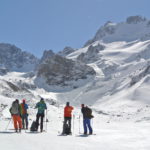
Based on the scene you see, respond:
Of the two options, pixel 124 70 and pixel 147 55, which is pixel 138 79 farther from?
pixel 147 55

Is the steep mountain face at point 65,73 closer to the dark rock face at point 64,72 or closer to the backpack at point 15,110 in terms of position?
the dark rock face at point 64,72

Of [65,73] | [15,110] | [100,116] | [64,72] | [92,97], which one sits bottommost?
[100,116]

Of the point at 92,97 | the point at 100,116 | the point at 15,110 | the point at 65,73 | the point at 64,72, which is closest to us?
the point at 15,110

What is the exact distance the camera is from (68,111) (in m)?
17.5

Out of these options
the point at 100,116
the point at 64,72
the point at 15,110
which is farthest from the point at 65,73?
the point at 15,110

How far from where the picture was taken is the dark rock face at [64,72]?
185425 mm

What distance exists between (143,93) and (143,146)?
73.8 metres

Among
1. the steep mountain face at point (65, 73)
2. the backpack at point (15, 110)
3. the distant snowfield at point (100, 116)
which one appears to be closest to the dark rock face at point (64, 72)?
the steep mountain face at point (65, 73)

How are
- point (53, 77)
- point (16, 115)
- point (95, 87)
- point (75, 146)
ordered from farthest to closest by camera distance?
point (53, 77) → point (95, 87) → point (16, 115) → point (75, 146)

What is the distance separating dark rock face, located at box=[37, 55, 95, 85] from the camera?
608 ft

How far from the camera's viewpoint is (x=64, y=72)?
193 m

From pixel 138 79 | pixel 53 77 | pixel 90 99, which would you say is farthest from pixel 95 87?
pixel 53 77

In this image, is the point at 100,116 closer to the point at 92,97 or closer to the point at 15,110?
the point at 15,110

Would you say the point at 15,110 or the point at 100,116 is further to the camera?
the point at 100,116
